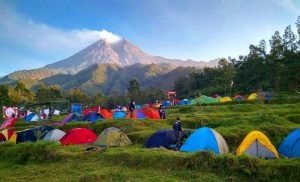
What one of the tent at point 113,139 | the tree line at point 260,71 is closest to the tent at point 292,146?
the tent at point 113,139

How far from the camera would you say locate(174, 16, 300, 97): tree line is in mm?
48256

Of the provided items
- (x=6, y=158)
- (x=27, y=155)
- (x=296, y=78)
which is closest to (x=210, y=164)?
(x=27, y=155)

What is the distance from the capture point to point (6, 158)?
17.5 m

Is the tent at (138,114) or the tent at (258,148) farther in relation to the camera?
the tent at (138,114)

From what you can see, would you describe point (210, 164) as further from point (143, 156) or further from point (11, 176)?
point (11, 176)

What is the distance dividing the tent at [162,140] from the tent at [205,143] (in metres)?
1.06

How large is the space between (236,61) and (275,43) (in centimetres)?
2156

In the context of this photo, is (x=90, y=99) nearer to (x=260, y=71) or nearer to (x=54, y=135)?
(x=260, y=71)

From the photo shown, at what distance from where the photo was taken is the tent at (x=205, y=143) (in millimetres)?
14711

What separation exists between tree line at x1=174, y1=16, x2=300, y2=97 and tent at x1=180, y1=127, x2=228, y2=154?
33.0 metres

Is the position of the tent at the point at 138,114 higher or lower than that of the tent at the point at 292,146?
higher

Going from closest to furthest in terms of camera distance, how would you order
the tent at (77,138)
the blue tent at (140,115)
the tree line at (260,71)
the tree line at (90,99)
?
1. the tent at (77,138)
2. the blue tent at (140,115)
3. the tree line at (260,71)
4. the tree line at (90,99)

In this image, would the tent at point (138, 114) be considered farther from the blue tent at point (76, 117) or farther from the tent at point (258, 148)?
the tent at point (258, 148)

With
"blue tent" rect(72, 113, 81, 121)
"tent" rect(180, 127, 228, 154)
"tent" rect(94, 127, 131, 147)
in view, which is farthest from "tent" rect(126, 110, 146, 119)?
"tent" rect(180, 127, 228, 154)
